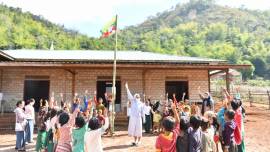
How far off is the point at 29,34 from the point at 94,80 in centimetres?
5045

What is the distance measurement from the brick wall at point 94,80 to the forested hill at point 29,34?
132ft

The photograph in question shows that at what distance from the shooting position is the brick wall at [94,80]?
50.5 feet

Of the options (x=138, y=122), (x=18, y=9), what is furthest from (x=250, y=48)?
(x=138, y=122)

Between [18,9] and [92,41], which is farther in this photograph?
[18,9]

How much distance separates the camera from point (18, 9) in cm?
7075

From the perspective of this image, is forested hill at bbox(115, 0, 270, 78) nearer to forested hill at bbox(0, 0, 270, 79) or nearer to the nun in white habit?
forested hill at bbox(0, 0, 270, 79)

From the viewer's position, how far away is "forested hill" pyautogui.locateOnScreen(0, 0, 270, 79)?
198 feet

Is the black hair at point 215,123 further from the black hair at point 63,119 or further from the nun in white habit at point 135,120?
the nun in white habit at point 135,120

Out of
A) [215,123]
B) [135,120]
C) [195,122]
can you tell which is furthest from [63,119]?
[135,120]

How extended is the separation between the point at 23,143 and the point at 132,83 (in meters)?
8.10

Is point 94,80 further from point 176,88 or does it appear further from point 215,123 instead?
point 215,123

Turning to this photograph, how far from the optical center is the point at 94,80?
15.8 m

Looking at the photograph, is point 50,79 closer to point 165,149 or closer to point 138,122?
point 138,122

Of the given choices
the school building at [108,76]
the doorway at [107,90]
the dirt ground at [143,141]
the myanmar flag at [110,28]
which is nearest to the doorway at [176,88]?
the school building at [108,76]
